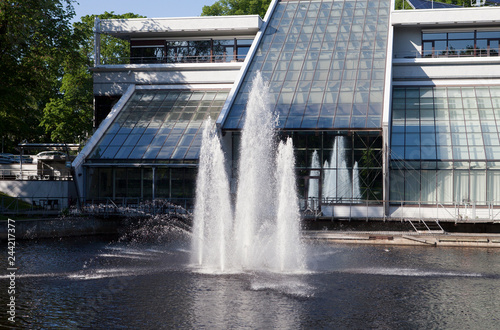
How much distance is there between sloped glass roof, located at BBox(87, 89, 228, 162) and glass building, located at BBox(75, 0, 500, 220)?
0.12 meters

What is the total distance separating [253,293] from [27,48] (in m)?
29.0

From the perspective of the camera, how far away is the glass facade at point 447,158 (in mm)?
39656

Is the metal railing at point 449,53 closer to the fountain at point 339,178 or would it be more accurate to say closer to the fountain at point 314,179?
the fountain at point 339,178

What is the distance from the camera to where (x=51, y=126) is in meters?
60.8

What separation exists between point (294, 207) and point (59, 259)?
33.5 feet

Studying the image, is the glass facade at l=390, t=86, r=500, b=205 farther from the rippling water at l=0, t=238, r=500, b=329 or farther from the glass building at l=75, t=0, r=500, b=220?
the rippling water at l=0, t=238, r=500, b=329

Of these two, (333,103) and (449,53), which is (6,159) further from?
(449,53)

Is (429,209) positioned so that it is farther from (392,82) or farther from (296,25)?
(296,25)

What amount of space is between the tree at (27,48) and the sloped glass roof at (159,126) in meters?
5.79

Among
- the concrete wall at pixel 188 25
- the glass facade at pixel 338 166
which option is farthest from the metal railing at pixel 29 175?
the glass facade at pixel 338 166

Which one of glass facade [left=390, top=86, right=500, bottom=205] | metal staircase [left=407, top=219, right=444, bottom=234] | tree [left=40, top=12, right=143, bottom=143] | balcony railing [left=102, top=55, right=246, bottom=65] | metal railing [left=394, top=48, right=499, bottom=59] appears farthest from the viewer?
tree [left=40, top=12, right=143, bottom=143]

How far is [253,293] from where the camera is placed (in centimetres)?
2098

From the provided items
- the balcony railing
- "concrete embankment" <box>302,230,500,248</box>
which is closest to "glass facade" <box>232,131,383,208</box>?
"concrete embankment" <box>302,230,500,248</box>

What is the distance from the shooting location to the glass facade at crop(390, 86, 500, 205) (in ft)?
130
